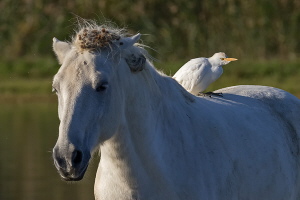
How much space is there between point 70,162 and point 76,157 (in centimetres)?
4

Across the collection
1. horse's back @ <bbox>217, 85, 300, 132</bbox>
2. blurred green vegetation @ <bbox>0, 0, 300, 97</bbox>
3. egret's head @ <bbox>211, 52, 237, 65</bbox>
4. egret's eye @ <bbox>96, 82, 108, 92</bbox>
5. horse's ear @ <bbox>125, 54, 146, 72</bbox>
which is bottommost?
horse's back @ <bbox>217, 85, 300, 132</bbox>

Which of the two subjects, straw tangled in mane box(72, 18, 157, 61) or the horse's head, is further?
straw tangled in mane box(72, 18, 157, 61)

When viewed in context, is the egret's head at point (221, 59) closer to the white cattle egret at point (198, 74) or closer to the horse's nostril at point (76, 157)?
the white cattle egret at point (198, 74)

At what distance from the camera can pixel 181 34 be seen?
2227 cm

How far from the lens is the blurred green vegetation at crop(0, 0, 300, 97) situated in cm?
2103

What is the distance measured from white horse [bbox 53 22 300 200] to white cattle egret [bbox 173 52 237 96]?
37.0 inches

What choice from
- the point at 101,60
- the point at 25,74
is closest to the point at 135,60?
the point at 101,60

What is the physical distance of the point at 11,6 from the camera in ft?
78.5

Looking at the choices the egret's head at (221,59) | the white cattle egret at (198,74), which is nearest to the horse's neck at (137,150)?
the white cattle egret at (198,74)

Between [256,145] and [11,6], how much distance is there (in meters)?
18.7

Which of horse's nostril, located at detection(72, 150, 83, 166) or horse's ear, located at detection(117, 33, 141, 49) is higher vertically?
horse's ear, located at detection(117, 33, 141, 49)

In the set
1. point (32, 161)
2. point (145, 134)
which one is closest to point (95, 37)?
point (145, 134)

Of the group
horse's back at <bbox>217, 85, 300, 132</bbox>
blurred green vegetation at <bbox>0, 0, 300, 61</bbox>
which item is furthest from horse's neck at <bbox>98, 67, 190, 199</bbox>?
blurred green vegetation at <bbox>0, 0, 300, 61</bbox>

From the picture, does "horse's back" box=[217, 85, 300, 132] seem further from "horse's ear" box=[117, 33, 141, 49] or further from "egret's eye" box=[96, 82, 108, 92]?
"egret's eye" box=[96, 82, 108, 92]
